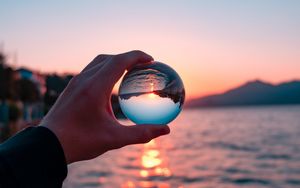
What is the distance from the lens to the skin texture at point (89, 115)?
1.84 m

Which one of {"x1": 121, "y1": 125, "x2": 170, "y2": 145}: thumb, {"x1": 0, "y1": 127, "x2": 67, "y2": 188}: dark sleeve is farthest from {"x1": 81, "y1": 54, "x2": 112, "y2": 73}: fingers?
{"x1": 0, "y1": 127, "x2": 67, "y2": 188}: dark sleeve

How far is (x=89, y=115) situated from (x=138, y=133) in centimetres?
30

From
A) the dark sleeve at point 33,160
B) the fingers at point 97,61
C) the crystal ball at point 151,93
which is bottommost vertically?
the dark sleeve at point 33,160

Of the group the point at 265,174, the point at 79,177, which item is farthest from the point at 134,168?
the point at 265,174

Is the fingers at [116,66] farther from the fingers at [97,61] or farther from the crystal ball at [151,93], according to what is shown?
the crystal ball at [151,93]

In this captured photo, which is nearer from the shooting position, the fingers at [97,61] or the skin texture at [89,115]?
the skin texture at [89,115]

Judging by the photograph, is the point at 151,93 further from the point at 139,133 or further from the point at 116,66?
the point at 116,66

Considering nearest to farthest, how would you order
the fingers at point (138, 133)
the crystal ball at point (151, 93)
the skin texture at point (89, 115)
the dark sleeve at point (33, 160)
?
the dark sleeve at point (33, 160), the skin texture at point (89, 115), the fingers at point (138, 133), the crystal ball at point (151, 93)

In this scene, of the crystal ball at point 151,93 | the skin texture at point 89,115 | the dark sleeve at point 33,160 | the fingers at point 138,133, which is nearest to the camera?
the dark sleeve at point 33,160

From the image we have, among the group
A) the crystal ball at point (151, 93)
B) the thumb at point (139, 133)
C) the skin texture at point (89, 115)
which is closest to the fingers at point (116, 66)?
the skin texture at point (89, 115)

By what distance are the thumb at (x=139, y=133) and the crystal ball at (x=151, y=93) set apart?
0.51 m

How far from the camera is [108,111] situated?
2078mm

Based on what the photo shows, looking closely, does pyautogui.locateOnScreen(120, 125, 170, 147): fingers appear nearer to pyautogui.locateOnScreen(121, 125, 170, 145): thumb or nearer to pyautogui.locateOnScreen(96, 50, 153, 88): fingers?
pyautogui.locateOnScreen(121, 125, 170, 145): thumb

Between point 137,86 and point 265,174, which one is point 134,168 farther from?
point 137,86
